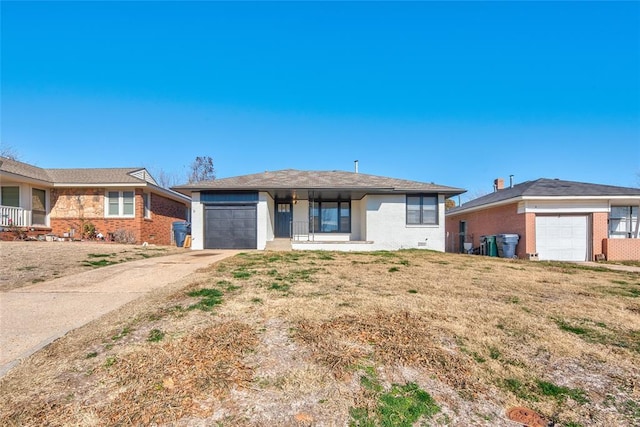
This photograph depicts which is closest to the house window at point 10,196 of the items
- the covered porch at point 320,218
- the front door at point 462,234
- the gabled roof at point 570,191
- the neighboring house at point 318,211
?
the neighboring house at point 318,211

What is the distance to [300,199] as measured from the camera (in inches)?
671

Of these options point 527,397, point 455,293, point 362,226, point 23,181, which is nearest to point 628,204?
point 362,226

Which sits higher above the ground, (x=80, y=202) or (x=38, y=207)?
(x=80, y=202)

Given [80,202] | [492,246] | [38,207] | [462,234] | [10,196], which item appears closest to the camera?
[10,196]

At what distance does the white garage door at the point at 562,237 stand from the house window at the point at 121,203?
19.9 meters

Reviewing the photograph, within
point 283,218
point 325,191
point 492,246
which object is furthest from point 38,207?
point 492,246

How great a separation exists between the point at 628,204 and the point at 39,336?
21503 millimetres

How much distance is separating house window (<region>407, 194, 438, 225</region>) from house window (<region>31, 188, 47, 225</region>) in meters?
18.7

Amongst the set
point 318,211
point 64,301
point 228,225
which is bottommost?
point 64,301

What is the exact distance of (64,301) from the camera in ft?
17.7

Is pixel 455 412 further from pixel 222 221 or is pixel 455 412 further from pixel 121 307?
pixel 222 221

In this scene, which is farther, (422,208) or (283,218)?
(283,218)

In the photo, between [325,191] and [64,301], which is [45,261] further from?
[325,191]

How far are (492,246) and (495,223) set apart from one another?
1.73 m
